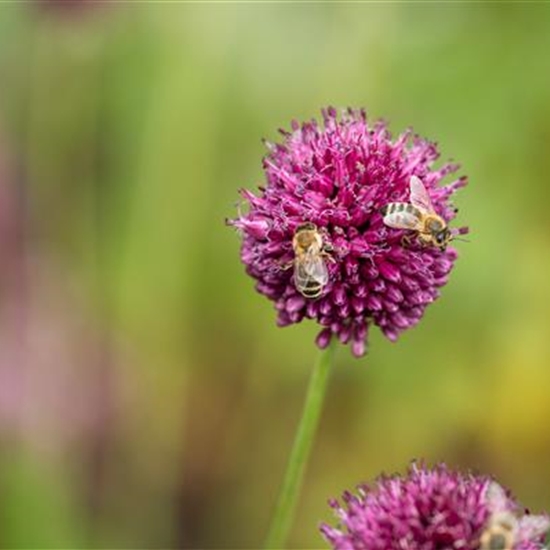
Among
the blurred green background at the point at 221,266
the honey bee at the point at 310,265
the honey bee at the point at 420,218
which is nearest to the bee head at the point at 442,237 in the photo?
the honey bee at the point at 420,218

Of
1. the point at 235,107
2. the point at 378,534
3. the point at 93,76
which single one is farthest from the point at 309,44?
the point at 378,534

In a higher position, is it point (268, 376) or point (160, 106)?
point (160, 106)

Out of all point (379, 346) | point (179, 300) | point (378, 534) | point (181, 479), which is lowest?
point (378, 534)

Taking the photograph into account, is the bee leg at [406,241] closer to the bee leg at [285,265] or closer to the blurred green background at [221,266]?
the bee leg at [285,265]

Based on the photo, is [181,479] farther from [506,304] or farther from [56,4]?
[56,4]

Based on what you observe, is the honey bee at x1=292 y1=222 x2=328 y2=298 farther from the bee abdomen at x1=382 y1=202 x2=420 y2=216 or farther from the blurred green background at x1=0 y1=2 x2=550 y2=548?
the blurred green background at x1=0 y1=2 x2=550 y2=548

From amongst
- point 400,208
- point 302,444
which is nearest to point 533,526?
point 302,444
